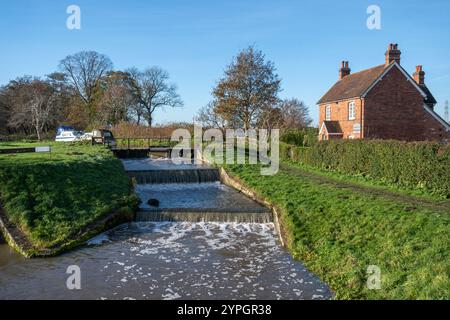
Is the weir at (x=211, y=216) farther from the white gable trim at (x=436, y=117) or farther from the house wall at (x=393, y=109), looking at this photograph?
the white gable trim at (x=436, y=117)

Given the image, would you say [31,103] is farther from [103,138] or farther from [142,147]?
[142,147]

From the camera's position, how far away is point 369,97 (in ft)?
106

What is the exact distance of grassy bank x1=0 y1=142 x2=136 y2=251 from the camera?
537 inches

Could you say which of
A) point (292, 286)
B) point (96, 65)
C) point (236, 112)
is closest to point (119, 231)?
point (292, 286)

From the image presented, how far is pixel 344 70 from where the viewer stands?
1634 inches

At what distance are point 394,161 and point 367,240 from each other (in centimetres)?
784

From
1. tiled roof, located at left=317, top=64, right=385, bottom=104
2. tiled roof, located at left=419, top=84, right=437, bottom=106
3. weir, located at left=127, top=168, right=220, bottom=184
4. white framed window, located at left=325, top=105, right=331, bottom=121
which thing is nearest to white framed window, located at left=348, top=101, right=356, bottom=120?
tiled roof, located at left=317, top=64, right=385, bottom=104

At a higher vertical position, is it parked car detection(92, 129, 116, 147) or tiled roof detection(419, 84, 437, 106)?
tiled roof detection(419, 84, 437, 106)

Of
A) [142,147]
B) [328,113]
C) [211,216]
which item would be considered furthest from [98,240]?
[328,113]

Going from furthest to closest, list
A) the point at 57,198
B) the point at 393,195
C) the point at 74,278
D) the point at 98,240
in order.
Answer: the point at 57,198 → the point at 393,195 → the point at 98,240 → the point at 74,278

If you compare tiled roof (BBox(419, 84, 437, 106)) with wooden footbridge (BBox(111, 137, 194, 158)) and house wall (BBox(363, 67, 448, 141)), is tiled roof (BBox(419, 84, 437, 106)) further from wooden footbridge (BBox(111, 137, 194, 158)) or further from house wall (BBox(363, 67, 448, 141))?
wooden footbridge (BBox(111, 137, 194, 158))

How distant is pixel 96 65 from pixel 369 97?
4842 centimetres

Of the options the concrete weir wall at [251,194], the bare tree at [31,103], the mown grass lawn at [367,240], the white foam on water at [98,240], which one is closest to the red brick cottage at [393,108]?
the concrete weir wall at [251,194]

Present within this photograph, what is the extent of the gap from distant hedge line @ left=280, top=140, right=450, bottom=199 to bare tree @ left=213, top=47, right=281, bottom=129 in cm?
1673
